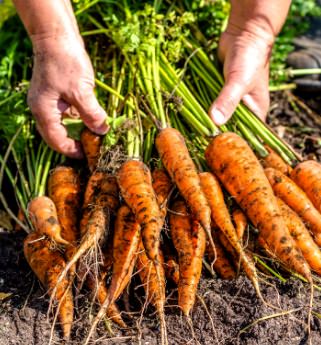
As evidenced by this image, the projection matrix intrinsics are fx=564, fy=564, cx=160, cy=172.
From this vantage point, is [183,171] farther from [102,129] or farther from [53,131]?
[53,131]

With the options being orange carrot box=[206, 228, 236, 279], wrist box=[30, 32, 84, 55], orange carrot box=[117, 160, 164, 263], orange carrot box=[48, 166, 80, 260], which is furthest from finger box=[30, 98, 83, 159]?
orange carrot box=[206, 228, 236, 279]

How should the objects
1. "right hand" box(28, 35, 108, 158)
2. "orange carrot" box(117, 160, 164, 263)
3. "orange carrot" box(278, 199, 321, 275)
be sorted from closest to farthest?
"orange carrot" box(117, 160, 164, 263)
"orange carrot" box(278, 199, 321, 275)
"right hand" box(28, 35, 108, 158)

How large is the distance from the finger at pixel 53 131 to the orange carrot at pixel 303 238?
3.61 ft

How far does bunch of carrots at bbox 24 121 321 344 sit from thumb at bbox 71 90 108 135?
7 cm

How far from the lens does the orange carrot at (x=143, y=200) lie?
2.36m

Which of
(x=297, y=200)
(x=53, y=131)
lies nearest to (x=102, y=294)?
(x=53, y=131)

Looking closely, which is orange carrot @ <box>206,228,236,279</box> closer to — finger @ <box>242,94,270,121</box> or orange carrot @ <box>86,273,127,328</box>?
orange carrot @ <box>86,273,127,328</box>

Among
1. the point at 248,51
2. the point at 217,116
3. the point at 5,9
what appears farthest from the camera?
the point at 5,9

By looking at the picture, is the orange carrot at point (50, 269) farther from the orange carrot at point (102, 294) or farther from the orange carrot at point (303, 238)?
the orange carrot at point (303, 238)

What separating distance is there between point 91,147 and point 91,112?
0.18 m

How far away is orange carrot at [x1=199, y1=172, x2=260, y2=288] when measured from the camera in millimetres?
2412

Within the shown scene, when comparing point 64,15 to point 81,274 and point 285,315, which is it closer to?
point 81,274

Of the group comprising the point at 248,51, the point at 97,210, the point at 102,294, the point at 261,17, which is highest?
the point at 261,17

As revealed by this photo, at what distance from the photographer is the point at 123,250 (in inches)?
96.3
